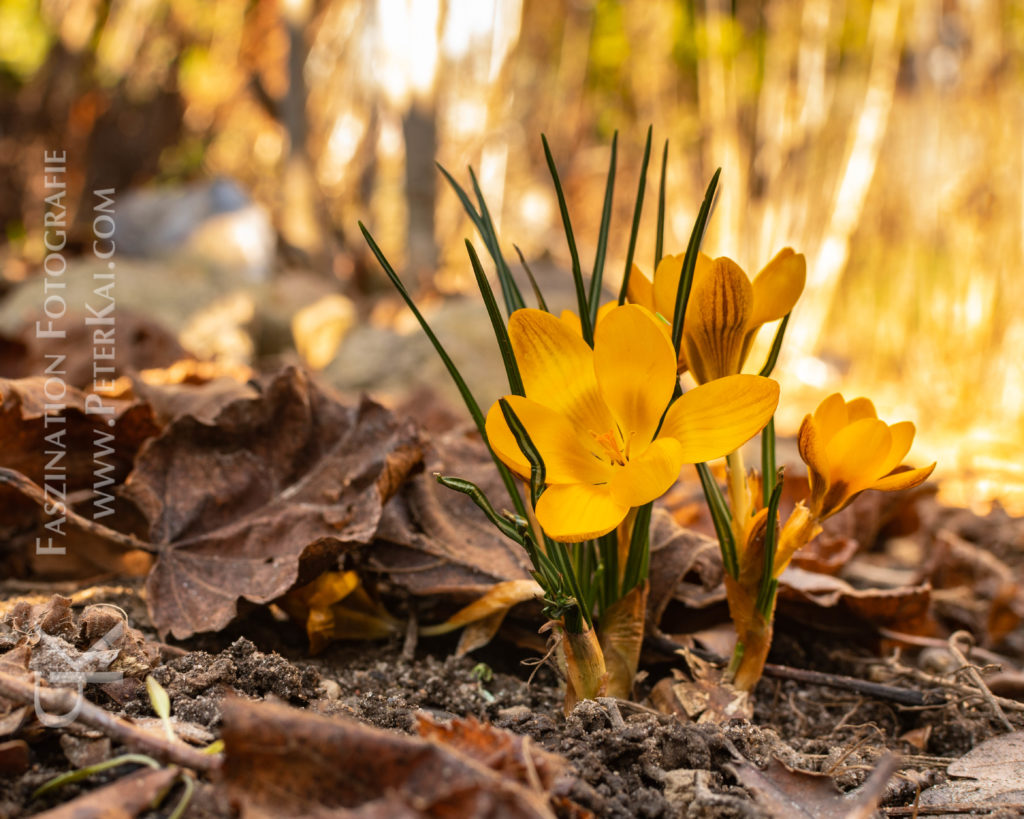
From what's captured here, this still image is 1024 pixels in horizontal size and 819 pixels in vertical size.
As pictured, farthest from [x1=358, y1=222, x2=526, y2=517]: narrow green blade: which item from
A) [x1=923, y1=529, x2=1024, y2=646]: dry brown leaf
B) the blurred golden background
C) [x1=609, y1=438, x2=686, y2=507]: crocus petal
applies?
the blurred golden background

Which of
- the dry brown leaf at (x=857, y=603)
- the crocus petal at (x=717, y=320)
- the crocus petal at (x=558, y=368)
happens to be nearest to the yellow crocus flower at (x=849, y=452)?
the crocus petal at (x=717, y=320)

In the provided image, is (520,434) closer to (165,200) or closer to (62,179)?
(165,200)

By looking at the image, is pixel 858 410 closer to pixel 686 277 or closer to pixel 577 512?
pixel 686 277

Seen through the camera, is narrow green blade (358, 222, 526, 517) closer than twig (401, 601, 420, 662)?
Yes

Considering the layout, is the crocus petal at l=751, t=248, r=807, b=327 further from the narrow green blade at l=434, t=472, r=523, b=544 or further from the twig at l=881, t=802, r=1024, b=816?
the twig at l=881, t=802, r=1024, b=816

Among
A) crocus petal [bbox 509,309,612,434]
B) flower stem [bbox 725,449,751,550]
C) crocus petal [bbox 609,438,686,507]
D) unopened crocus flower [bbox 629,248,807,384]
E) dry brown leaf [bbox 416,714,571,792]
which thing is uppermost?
unopened crocus flower [bbox 629,248,807,384]

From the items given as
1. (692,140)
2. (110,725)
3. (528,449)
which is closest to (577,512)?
(528,449)

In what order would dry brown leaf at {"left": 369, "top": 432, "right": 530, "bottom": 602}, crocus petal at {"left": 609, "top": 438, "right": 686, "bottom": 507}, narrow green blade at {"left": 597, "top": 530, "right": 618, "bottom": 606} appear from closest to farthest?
crocus petal at {"left": 609, "top": 438, "right": 686, "bottom": 507}
narrow green blade at {"left": 597, "top": 530, "right": 618, "bottom": 606}
dry brown leaf at {"left": 369, "top": 432, "right": 530, "bottom": 602}

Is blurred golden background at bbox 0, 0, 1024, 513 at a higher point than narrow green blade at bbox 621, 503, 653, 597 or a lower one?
higher
